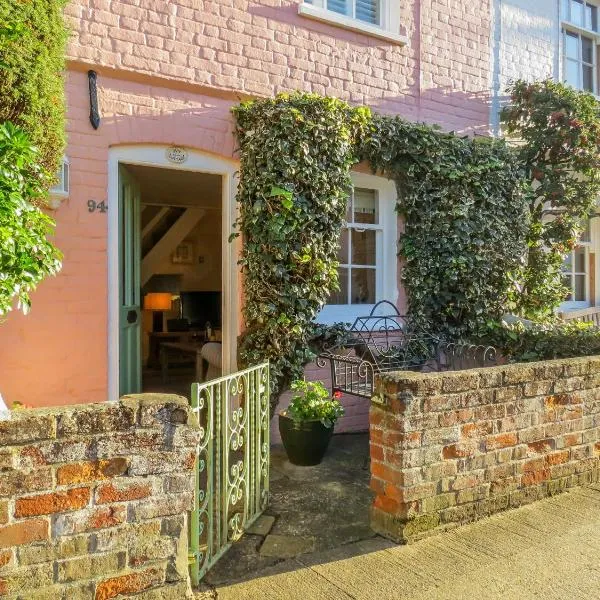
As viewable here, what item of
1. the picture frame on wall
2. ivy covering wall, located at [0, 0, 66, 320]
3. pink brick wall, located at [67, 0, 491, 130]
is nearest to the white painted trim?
pink brick wall, located at [67, 0, 491, 130]

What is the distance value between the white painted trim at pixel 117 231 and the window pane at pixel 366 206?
151cm

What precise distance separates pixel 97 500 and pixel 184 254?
8.99 metres

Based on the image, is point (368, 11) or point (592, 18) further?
point (592, 18)

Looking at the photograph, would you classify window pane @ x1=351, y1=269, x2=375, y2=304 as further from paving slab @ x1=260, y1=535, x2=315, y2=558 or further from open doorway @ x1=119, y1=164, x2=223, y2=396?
paving slab @ x1=260, y1=535, x2=315, y2=558

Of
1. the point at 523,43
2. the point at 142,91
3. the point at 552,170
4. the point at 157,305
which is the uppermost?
the point at 523,43

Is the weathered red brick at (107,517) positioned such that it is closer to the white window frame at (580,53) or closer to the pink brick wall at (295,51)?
the pink brick wall at (295,51)

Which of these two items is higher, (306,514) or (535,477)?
(535,477)

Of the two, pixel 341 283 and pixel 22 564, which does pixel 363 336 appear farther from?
pixel 22 564

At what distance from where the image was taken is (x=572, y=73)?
8445 mm

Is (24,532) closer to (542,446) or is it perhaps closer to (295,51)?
(542,446)

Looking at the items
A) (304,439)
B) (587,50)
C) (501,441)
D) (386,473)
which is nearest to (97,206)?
(304,439)

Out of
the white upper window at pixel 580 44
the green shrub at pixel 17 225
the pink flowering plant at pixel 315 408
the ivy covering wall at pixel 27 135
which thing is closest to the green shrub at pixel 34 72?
the ivy covering wall at pixel 27 135

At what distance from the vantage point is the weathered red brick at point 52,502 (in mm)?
2189

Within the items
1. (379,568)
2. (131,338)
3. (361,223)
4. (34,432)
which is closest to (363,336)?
(361,223)
